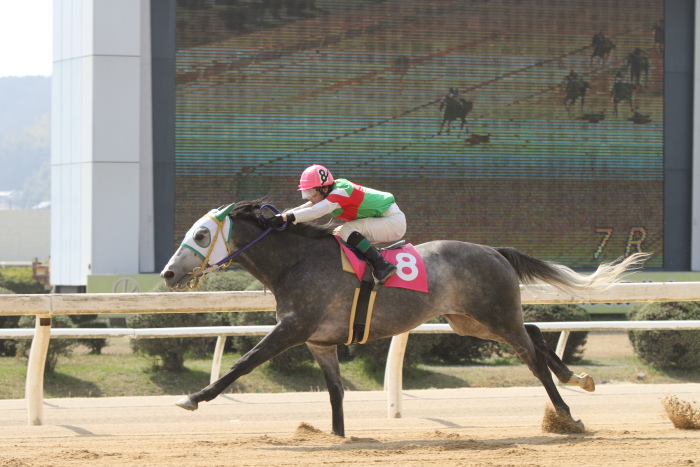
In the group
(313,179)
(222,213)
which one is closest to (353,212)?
(313,179)

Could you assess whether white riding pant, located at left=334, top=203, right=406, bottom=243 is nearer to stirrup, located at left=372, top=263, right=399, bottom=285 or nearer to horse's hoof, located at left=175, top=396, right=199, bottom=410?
stirrup, located at left=372, top=263, right=399, bottom=285

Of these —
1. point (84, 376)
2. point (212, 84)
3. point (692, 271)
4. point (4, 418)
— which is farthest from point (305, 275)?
point (692, 271)

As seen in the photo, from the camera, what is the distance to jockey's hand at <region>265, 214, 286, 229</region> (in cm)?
513

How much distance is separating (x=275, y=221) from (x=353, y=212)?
490mm

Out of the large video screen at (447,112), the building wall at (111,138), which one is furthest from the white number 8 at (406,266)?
the building wall at (111,138)

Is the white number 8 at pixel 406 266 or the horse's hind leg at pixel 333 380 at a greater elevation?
the white number 8 at pixel 406 266

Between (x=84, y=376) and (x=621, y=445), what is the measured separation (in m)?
6.96

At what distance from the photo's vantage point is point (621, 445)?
4.71 meters

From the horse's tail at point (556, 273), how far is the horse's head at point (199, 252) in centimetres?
183

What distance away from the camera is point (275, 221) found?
513cm

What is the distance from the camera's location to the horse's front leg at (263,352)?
475cm

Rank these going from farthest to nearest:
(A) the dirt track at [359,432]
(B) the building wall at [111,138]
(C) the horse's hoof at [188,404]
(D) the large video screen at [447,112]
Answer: (B) the building wall at [111,138]
(D) the large video screen at [447,112]
(C) the horse's hoof at [188,404]
(A) the dirt track at [359,432]

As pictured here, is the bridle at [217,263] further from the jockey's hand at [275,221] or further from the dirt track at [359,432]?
the dirt track at [359,432]

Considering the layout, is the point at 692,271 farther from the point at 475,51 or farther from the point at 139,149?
the point at 139,149
